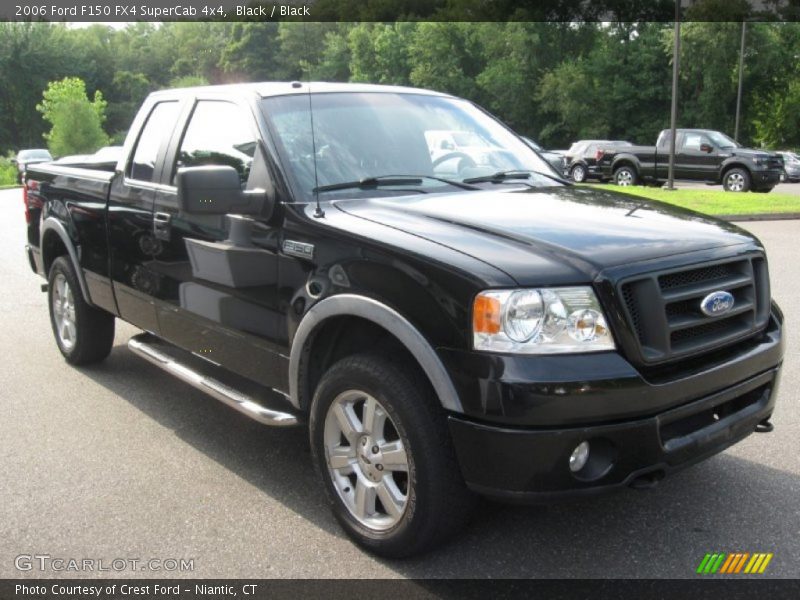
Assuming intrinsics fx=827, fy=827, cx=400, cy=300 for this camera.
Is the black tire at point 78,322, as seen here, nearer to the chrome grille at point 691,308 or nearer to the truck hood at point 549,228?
the truck hood at point 549,228

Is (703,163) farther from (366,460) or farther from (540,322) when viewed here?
(540,322)

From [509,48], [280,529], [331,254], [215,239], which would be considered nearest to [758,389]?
[331,254]

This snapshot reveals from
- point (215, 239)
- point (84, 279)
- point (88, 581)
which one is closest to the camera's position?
point (88, 581)

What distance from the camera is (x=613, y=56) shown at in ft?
198

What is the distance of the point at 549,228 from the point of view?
3279mm

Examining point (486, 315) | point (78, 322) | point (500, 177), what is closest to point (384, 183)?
point (500, 177)

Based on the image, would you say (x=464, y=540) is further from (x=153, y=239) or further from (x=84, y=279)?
(x=84, y=279)

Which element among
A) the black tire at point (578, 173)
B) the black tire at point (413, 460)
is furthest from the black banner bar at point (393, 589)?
the black tire at point (578, 173)

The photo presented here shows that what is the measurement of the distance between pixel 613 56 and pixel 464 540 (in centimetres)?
6171

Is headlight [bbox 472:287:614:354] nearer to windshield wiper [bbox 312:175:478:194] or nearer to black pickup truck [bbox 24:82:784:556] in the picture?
black pickup truck [bbox 24:82:784:556]

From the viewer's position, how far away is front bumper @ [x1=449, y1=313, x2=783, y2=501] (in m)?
2.77

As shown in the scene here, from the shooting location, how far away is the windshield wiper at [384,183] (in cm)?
385

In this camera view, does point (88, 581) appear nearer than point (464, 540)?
Yes

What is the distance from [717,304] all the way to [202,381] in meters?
2.54
